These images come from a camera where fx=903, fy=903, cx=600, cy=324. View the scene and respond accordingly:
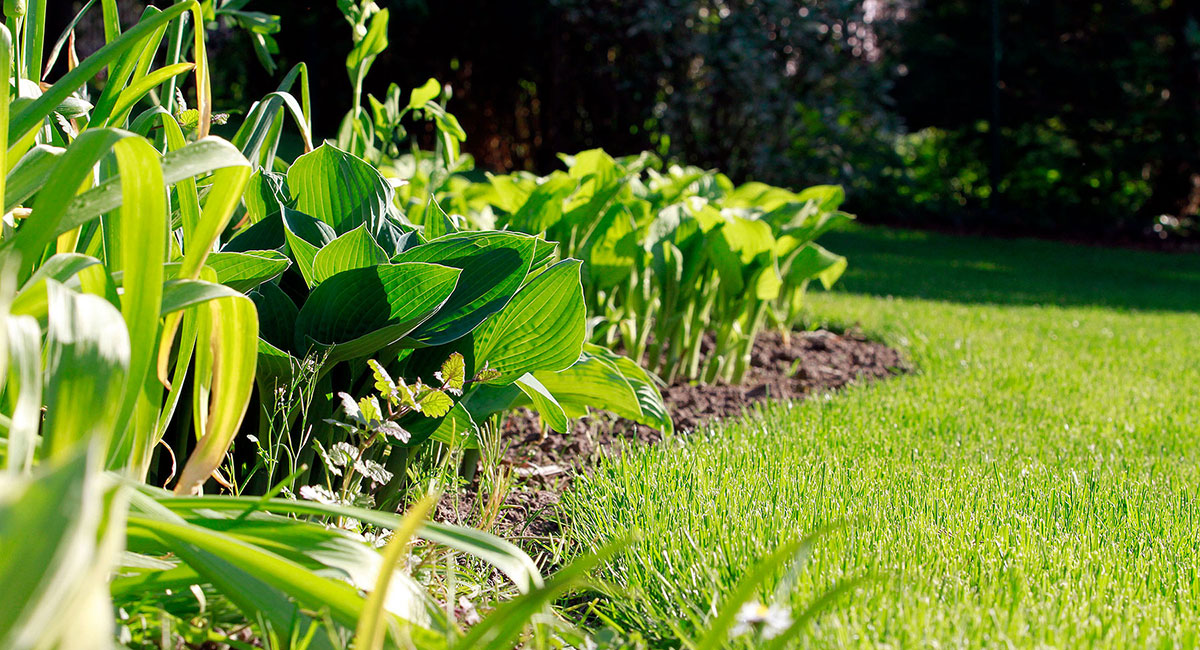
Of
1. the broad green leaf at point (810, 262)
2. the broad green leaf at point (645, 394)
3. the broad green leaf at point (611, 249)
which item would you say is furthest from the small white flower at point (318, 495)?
the broad green leaf at point (810, 262)

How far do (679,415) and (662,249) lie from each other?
518 millimetres

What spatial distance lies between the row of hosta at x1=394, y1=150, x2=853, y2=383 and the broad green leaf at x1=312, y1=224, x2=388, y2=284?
3.27ft

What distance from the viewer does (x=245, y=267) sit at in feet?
4.22

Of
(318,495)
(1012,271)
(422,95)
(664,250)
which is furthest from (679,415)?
(1012,271)

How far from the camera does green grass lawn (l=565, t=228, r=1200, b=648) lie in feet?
3.79

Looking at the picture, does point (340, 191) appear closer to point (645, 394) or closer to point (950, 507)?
point (645, 394)

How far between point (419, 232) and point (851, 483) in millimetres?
945

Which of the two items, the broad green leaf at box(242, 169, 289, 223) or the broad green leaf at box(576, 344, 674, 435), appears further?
the broad green leaf at box(576, 344, 674, 435)

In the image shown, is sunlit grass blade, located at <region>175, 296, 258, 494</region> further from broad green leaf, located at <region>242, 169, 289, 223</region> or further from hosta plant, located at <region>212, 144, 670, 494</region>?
broad green leaf, located at <region>242, 169, 289, 223</region>

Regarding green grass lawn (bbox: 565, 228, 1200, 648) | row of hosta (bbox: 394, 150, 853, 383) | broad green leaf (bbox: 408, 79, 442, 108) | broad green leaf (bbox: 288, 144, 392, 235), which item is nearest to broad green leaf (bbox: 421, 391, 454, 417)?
green grass lawn (bbox: 565, 228, 1200, 648)

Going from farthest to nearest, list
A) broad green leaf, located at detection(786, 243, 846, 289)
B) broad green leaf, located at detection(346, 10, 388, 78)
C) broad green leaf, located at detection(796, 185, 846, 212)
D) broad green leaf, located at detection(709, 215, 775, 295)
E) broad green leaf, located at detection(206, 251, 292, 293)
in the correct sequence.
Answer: broad green leaf, located at detection(796, 185, 846, 212) < broad green leaf, located at detection(786, 243, 846, 289) < broad green leaf, located at detection(709, 215, 775, 295) < broad green leaf, located at detection(346, 10, 388, 78) < broad green leaf, located at detection(206, 251, 292, 293)

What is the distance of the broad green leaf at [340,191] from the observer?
1642 millimetres

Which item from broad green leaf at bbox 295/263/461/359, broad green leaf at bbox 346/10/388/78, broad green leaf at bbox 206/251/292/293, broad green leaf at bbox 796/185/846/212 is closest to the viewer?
broad green leaf at bbox 206/251/292/293

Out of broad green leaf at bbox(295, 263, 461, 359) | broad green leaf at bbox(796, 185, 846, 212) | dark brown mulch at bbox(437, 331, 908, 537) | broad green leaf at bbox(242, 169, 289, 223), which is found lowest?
dark brown mulch at bbox(437, 331, 908, 537)
